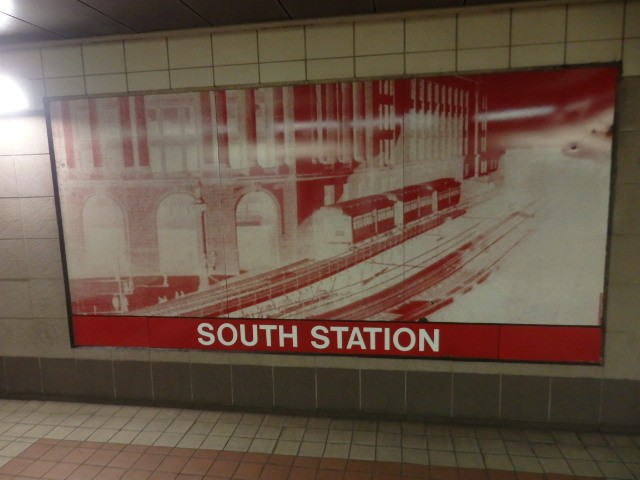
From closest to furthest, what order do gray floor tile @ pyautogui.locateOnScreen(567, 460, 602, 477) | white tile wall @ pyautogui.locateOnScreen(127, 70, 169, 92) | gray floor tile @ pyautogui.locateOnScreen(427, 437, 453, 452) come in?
gray floor tile @ pyautogui.locateOnScreen(567, 460, 602, 477), gray floor tile @ pyautogui.locateOnScreen(427, 437, 453, 452), white tile wall @ pyautogui.locateOnScreen(127, 70, 169, 92)

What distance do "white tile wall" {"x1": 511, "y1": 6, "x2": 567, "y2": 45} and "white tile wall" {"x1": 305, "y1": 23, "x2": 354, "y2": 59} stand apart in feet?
3.99

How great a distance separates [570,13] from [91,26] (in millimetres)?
3601

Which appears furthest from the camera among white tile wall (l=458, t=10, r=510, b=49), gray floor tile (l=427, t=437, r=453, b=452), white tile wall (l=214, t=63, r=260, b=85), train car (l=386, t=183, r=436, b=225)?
white tile wall (l=214, t=63, r=260, b=85)

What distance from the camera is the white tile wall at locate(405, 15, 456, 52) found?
321 cm

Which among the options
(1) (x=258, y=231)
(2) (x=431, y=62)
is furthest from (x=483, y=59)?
(1) (x=258, y=231)

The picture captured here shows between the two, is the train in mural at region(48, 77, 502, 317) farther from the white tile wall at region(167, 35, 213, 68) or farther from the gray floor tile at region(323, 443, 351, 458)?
the gray floor tile at region(323, 443, 351, 458)

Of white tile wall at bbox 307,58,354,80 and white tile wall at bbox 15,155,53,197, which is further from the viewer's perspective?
white tile wall at bbox 15,155,53,197

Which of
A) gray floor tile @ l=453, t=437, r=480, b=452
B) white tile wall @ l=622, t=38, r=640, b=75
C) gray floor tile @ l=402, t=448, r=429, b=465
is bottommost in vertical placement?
gray floor tile @ l=453, t=437, r=480, b=452

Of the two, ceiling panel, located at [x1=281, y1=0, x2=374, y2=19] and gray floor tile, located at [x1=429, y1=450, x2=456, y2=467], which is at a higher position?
ceiling panel, located at [x1=281, y1=0, x2=374, y2=19]

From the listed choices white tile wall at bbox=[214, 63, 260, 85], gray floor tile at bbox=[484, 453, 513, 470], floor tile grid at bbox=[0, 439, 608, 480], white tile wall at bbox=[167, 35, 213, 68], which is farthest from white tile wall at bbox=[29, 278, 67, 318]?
gray floor tile at bbox=[484, 453, 513, 470]

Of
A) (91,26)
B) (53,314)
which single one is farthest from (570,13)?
(53,314)

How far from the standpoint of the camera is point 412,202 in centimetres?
337

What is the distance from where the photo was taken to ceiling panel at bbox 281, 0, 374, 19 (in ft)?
9.76

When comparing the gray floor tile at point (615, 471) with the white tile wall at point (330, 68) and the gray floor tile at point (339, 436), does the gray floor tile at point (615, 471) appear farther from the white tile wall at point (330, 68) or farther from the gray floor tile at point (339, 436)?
the white tile wall at point (330, 68)
